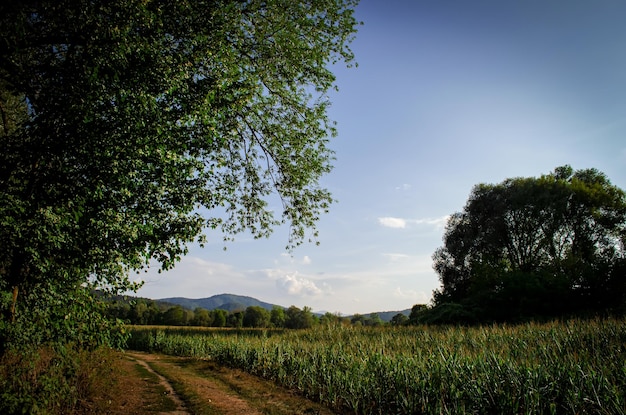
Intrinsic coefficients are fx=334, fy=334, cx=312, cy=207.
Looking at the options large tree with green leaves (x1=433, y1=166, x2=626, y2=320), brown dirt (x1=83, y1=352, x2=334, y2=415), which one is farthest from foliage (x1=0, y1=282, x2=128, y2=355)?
large tree with green leaves (x1=433, y1=166, x2=626, y2=320)

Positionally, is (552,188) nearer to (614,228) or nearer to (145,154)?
(614,228)

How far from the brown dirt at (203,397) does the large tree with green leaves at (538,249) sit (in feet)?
81.0

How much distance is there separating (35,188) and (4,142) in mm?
1278

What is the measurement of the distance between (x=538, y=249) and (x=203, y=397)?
40.4 metres

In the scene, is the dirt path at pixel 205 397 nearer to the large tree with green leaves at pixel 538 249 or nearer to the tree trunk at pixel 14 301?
the tree trunk at pixel 14 301

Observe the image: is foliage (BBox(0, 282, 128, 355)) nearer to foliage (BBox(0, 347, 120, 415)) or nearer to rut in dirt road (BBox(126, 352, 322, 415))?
foliage (BBox(0, 347, 120, 415))

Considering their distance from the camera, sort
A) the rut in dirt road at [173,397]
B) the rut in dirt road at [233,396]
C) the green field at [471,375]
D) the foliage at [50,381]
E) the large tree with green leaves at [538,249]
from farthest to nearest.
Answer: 1. the large tree with green leaves at [538,249]
2. the rut in dirt road at [233,396]
3. the rut in dirt road at [173,397]
4. the foliage at [50,381]
5. the green field at [471,375]

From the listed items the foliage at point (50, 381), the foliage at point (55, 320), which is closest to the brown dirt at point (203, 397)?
the foliage at point (50, 381)

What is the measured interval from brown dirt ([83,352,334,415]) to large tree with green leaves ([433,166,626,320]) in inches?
972

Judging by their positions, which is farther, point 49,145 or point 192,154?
point 192,154

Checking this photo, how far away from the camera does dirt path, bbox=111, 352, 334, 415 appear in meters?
9.67

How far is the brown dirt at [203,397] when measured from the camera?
966 centimetres

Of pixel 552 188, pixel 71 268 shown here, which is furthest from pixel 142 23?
pixel 552 188

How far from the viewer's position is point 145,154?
6.99 meters
